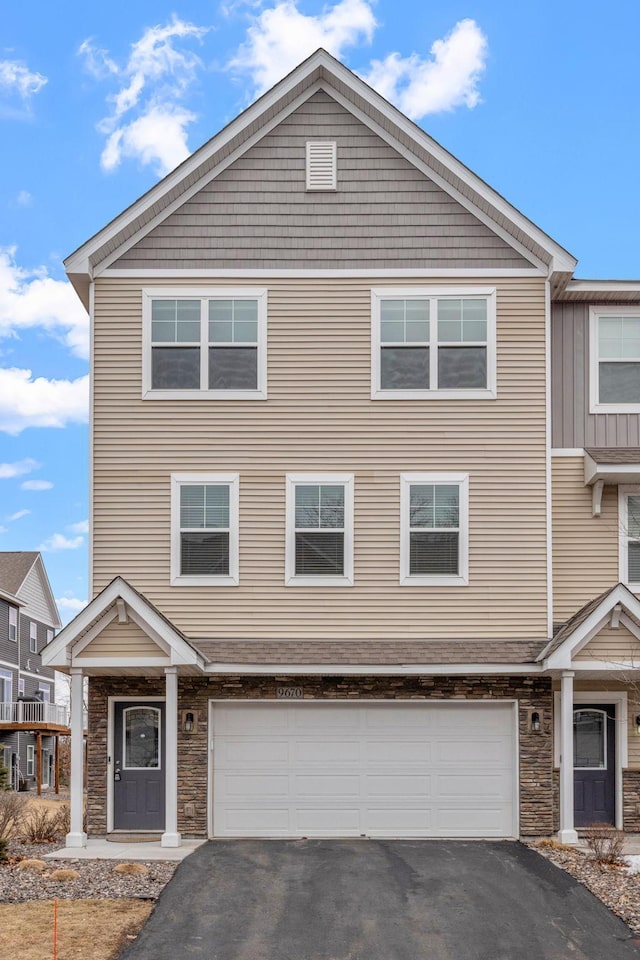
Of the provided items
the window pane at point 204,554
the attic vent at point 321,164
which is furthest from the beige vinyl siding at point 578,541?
the attic vent at point 321,164

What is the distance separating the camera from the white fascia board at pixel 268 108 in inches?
642

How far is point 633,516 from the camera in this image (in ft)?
54.9

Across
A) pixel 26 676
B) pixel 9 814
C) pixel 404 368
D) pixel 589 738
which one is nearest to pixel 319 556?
pixel 404 368

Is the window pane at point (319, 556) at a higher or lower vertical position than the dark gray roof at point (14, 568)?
higher

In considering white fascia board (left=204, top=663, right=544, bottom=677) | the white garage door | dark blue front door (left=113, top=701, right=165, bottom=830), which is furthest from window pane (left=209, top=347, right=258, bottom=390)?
dark blue front door (left=113, top=701, right=165, bottom=830)

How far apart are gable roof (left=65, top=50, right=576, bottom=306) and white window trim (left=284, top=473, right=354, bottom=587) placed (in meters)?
4.35

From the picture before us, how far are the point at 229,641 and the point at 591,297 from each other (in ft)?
24.9

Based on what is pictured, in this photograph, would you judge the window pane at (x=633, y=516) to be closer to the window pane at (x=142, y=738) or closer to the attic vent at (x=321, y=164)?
the attic vent at (x=321, y=164)

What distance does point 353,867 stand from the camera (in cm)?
1329

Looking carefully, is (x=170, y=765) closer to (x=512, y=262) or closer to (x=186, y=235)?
(x=186, y=235)

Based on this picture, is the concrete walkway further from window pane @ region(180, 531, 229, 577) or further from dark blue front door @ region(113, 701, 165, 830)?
window pane @ region(180, 531, 229, 577)

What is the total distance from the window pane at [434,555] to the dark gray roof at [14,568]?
2663 cm

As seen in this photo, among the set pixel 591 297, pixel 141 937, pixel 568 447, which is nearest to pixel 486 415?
pixel 568 447

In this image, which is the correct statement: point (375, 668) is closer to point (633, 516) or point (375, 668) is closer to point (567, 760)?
point (567, 760)
